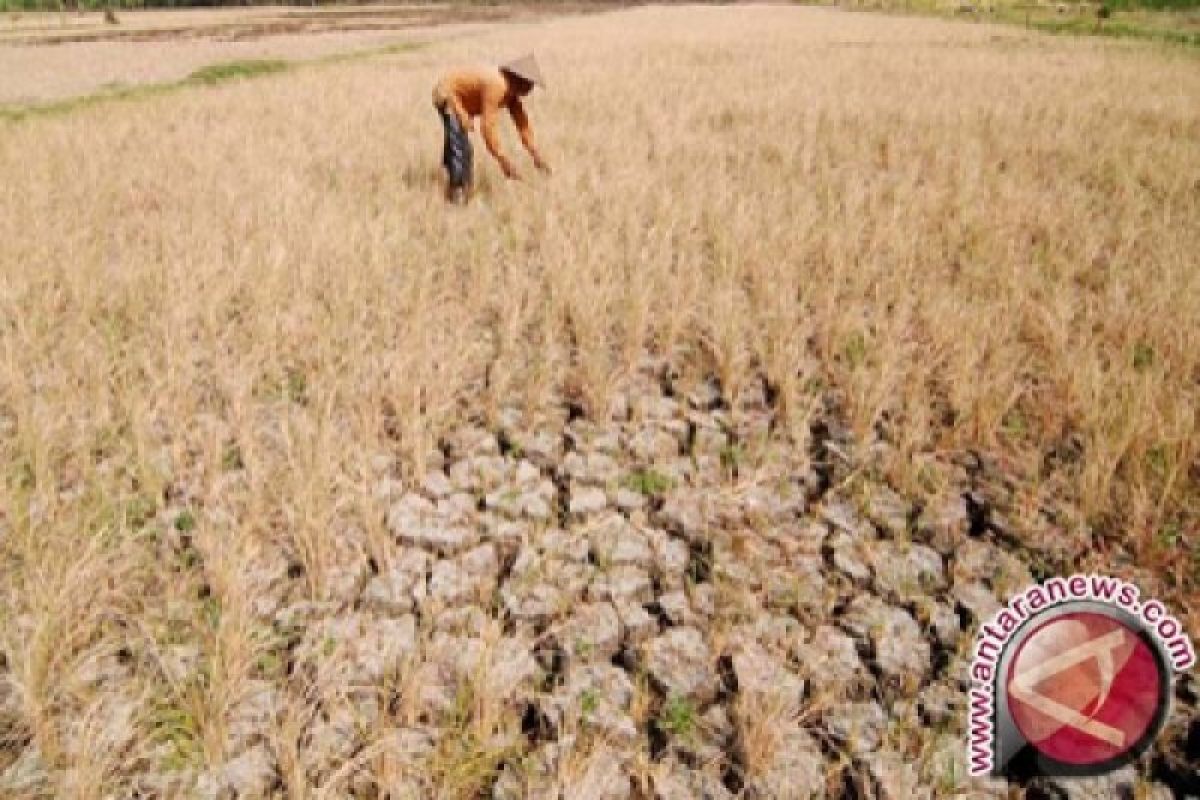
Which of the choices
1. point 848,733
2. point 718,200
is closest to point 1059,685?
point 848,733

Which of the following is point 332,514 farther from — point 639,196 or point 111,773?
point 639,196

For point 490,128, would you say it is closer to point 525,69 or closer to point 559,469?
point 525,69

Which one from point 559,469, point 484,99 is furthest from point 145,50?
point 559,469

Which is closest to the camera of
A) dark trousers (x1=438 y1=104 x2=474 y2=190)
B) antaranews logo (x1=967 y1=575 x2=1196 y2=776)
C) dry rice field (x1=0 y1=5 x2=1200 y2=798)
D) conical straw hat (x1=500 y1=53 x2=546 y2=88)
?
antaranews logo (x1=967 y1=575 x2=1196 y2=776)

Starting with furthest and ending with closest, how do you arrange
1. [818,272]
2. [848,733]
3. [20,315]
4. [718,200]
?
1. [718,200]
2. [818,272]
3. [20,315]
4. [848,733]

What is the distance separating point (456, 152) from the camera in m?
5.61

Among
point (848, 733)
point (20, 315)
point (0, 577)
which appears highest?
point (20, 315)

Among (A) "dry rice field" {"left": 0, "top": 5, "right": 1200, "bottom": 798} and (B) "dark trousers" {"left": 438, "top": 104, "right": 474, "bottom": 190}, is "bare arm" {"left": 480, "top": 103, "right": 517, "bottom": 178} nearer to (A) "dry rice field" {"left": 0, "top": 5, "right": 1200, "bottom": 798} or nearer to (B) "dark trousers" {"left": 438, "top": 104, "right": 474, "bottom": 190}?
(B) "dark trousers" {"left": 438, "top": 104, "right": 474, "bottom": 190}

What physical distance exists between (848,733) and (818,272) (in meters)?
3.08

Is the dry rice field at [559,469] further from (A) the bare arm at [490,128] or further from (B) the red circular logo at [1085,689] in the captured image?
(A) the bare arm at [490,128]

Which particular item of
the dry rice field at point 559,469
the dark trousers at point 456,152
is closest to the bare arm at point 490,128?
the dark trousers at point 456,152

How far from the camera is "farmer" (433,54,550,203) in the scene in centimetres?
522

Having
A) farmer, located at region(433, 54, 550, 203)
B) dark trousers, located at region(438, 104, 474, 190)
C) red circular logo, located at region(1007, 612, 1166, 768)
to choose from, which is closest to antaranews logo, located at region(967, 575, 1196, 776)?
red circular logo, located at region(1007, 612, 1166, 768)

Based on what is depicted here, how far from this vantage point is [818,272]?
4.29 m
